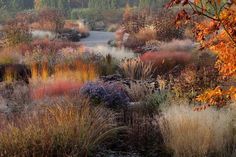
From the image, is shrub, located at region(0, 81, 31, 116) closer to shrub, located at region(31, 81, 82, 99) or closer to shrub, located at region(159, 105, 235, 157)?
shrub, located at region(31, 81, 82, 99)

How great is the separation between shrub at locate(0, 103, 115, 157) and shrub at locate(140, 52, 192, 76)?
22.0 feet

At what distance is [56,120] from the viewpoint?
21.9ft

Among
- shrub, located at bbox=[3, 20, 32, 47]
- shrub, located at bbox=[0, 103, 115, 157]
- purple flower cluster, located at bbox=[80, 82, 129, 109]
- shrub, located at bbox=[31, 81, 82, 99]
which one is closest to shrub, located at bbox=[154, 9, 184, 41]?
shrub, located at bbox=[3, 20, 32, 47]

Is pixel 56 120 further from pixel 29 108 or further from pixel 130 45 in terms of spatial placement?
pixel 130 45

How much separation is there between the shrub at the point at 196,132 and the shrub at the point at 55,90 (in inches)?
104

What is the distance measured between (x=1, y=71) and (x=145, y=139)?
758 centimetres

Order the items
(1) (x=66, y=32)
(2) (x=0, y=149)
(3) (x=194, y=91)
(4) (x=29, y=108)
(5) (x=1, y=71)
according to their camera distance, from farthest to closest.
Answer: (1) (x=66, y=32), (5) (x=1, y=71), (3) (x=194, y=91), (4) (x=29, y=108), (2) (x=0, y=149)

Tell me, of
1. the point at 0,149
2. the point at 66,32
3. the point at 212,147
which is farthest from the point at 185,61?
the point at 66,32

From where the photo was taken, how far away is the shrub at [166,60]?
45.5 feet

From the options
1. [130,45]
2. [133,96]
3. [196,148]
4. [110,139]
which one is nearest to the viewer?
[196,148]

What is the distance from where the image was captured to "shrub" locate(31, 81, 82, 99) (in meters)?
9.19

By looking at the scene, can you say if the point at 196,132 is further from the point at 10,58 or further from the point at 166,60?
the point at 10,58

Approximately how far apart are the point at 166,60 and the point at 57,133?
824cm

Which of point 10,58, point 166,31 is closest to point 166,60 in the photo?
point 10,58
